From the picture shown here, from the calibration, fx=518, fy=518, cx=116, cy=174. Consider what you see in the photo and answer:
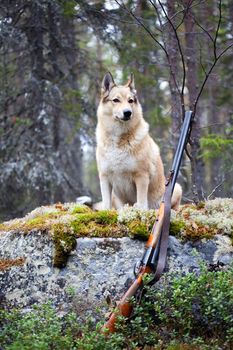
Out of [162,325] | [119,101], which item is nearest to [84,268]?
[162,325]

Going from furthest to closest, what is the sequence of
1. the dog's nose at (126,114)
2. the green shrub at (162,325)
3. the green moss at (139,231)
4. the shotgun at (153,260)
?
the dog's nose at (126,114) < the green moss at (139,231) < the shotgun at (153,260) < the green shrub at (162,325)

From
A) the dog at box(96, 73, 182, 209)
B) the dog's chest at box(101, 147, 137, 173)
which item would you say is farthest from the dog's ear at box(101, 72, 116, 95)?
the dog's chest at box(101, 147, 137, 173)

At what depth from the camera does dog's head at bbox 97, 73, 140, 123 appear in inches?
288

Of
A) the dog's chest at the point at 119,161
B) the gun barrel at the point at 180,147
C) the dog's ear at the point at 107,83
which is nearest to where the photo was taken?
the gun barrel at the point at 180,147

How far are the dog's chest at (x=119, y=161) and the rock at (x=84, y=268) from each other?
5.49ft

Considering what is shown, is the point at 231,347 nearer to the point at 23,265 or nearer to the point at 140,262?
the point at 140,262

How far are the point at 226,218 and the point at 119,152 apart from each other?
1920mm

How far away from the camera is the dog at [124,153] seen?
7.20 metres

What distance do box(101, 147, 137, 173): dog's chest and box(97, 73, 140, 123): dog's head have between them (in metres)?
0.49

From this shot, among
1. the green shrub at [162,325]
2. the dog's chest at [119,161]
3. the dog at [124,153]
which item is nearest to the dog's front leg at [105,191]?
the dog at [124,153]

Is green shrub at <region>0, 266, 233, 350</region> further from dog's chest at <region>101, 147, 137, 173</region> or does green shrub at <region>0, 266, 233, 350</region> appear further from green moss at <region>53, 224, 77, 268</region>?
dog's chest at <region>101, 147, 137, 173</region>

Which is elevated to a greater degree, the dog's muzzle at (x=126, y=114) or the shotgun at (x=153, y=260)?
the dog's muzzle at (x=126, y=114)

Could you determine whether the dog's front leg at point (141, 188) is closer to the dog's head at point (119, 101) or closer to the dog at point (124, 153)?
the dog at point (124, 153)

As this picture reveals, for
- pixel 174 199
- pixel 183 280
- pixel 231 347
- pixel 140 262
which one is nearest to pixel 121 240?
pixel 140 262
